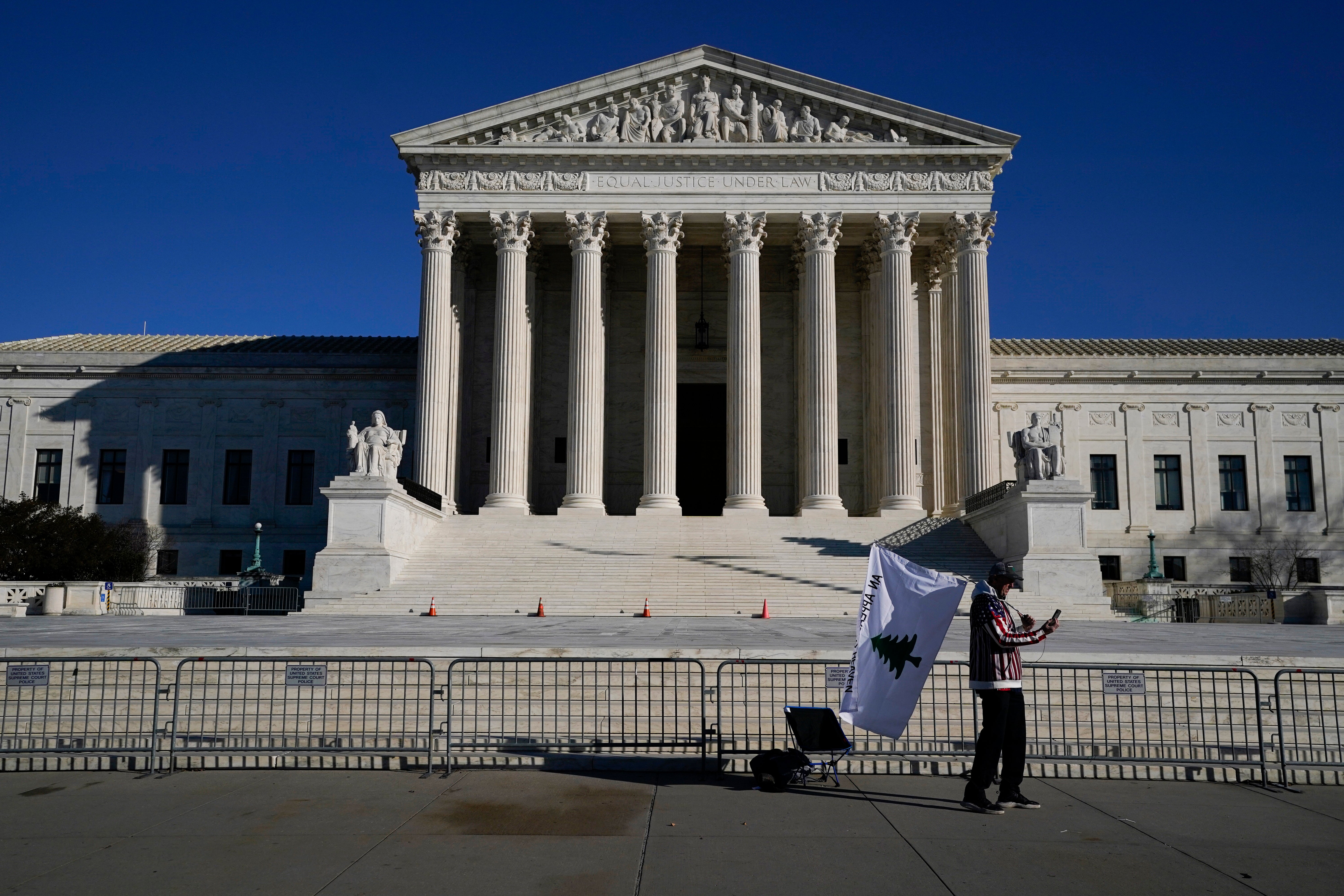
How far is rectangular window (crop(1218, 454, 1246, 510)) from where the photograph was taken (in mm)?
45438

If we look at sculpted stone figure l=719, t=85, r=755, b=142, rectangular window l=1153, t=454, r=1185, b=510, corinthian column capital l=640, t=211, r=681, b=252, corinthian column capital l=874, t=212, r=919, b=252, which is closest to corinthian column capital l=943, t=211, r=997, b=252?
corinthian column capital l=874, t=212, r=919, b=252

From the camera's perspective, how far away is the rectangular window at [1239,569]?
145 feet

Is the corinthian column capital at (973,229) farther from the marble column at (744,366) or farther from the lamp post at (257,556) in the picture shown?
the lamp post at (257,556)

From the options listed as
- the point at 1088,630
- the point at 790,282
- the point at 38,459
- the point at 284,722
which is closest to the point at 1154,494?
the point at 790,282

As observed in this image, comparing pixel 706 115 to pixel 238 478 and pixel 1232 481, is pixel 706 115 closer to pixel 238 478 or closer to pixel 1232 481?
pixel 238 478

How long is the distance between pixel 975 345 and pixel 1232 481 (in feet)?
56.3

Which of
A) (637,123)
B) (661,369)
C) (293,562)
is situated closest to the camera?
(661,369)

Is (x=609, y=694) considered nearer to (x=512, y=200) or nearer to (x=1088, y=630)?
(x=1088, y=630)

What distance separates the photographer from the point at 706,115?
3888 centimetres

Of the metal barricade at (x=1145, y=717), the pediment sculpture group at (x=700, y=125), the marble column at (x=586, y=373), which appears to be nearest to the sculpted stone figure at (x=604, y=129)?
the pediment sculpture group at (x=700, y=125)

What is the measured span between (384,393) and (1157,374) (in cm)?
3524

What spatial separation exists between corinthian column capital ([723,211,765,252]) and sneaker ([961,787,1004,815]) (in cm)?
3173

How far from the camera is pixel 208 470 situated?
149 ft

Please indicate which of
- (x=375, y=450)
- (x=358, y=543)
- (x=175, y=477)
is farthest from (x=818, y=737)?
(x=175, y=477)
